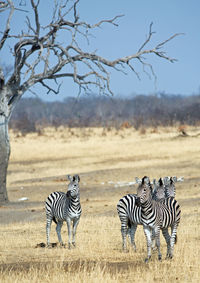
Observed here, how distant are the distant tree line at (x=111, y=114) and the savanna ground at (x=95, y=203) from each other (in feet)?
30.6

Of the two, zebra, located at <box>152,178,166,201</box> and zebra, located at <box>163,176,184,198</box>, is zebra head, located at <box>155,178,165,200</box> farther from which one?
zebra, located at <box>163,176,184,198</box>

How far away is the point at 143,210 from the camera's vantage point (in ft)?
36.9

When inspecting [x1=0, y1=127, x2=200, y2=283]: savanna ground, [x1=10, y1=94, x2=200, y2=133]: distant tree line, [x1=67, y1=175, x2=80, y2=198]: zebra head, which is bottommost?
[x1=0, y1=127, x2=200, y2=283]: savanna ground

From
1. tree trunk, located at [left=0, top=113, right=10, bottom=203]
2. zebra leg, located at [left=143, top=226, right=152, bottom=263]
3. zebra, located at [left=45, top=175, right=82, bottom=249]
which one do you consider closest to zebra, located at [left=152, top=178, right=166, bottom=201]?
zebra, located at [left=45, top=175, right=82, bottom=249]

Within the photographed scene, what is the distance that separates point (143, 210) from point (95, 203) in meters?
13.7

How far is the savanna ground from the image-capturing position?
34.7 feet

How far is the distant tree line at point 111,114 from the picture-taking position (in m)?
72.6

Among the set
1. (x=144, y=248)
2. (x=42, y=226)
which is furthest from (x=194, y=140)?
(x=144, y=248)

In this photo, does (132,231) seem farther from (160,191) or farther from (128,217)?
(160,191)

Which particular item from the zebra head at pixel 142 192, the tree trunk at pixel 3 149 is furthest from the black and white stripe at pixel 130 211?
the tree trunk at pixel 3 149

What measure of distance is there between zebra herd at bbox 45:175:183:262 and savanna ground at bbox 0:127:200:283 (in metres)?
0.40

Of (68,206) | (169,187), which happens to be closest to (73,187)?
(68,206)

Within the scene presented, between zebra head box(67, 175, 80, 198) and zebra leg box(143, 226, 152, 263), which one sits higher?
zebra head box(67, 175, 80, 198)

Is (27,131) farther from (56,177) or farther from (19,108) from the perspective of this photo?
(19,108)
